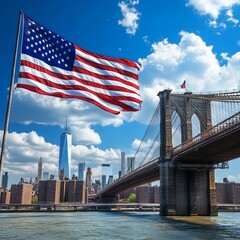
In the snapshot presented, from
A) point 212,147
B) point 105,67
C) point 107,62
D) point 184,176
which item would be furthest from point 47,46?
point 184,176

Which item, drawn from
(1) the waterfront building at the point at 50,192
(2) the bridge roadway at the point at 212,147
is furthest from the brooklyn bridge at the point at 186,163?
(1) the waterfront building at the point at 50,192

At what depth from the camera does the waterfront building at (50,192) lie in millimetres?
192625

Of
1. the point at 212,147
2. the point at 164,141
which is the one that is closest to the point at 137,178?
the point at 164,141

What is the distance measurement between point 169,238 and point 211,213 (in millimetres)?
38702

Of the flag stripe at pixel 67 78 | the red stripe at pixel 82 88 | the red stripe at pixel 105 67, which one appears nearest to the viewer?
the red stripe at pixel 82 88

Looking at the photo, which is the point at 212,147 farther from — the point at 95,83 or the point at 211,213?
the point at 95,83

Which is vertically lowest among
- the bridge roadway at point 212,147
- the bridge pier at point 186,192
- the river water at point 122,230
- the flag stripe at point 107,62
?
the river water at point 122,230

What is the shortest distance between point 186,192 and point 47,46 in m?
54.9

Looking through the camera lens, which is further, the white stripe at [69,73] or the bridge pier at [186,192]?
the bridge pier at [186,192]

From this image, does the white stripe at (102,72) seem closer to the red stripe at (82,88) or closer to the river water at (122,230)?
the red stripe at (82,88)

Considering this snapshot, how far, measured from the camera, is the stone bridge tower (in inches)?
2479

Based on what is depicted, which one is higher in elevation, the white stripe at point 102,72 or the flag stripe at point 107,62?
the flag stripe at point 107,62

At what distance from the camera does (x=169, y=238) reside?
27453mm

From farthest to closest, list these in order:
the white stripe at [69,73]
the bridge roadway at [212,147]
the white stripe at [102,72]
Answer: the bridge roadway at [212,147] → the white stripe at [102,72] → the white stripe at [69,73]
